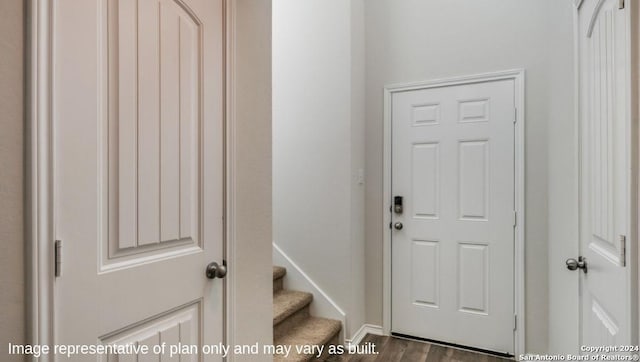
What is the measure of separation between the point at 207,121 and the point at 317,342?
66.9 inches

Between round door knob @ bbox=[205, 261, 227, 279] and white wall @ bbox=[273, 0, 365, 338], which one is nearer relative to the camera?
round door knob @ bbox=[205, 261, 227, 279]

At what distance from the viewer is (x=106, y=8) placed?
0.95 meters

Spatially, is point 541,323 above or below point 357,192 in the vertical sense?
below

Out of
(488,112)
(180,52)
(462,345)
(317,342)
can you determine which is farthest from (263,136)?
(462,345)

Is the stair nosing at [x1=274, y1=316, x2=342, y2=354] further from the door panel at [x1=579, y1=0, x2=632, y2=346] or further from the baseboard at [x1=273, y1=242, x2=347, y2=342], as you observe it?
the door panel at [x1=579, y1=0, x2=632, y2=346]

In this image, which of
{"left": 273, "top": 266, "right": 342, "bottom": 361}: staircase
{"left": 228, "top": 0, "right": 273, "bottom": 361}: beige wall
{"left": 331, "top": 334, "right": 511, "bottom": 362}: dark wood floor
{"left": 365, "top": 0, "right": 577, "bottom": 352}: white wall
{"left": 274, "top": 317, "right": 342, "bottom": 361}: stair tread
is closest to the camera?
{"left": 228, "top": 0, "right": 273, "bottom": 361}: beige wall

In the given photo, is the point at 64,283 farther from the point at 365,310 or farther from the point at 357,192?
the point at 365,310

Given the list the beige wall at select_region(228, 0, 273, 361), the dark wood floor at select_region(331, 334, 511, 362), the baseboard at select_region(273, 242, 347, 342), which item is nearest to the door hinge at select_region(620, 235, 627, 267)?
the beige wall at select_region(228, 0, 273, 361)

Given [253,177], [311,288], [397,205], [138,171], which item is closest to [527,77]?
[397,205]

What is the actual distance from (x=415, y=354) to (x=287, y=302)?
1.03 metres

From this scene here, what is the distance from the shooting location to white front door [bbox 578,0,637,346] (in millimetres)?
1084

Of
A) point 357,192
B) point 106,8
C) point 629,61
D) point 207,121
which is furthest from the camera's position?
point 357,192

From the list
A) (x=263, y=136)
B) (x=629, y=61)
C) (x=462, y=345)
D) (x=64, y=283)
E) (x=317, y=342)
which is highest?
(x=629, y=61)

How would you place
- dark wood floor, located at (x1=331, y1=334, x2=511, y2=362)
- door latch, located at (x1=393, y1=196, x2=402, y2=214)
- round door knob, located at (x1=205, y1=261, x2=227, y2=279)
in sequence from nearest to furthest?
round door knob, located at (x1=205, y1=261, x2=227, y2=279)
dark wood floor, located at (x1=331, y1=334, x2=511, y2=362)
door latch, located at (x1=393, y1=196, x2=402, y2=214)
